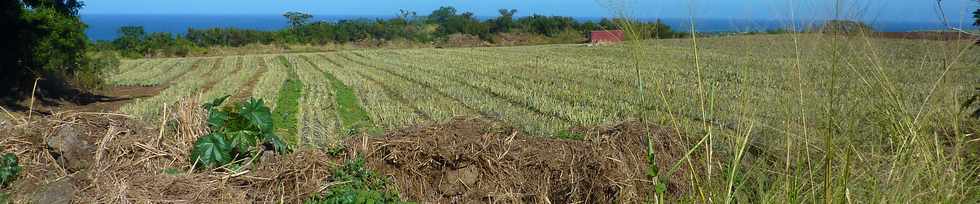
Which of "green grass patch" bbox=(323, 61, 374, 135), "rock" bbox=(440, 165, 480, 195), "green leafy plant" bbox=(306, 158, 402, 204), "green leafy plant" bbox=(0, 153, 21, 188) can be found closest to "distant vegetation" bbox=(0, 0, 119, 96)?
"green grass patch" bbox=(323, 61, 374, 135)

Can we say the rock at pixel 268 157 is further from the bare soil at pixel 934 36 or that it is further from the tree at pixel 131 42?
the tree at pixel 131 42

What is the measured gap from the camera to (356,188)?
4.68 metres

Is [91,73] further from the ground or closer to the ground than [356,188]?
further from the ground

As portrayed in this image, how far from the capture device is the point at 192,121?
5.20 metres

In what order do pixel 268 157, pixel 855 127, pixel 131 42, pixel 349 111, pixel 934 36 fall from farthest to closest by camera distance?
pixel 131 42 → pixel 349 111 → pixel 268 157 → pixel 934 36 → pixel 855 127

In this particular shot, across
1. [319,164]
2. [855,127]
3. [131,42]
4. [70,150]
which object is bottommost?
[319,164]

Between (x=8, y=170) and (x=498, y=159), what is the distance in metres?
2.88

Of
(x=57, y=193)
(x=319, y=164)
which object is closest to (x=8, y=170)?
(x=57, y=193)

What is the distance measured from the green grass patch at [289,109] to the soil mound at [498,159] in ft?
5.20

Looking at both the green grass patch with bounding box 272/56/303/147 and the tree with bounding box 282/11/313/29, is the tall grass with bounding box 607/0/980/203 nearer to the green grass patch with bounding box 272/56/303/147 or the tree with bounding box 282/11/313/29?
the green grass patch with bounding box 272/56/303/147

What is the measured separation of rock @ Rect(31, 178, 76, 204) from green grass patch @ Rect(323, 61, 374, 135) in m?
4.18

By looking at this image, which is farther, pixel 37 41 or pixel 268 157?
pixel 37 41

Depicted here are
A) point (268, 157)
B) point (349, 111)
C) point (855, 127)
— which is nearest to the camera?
point (855, 127)

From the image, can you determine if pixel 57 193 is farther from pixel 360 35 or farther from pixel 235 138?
pixel 360 35
